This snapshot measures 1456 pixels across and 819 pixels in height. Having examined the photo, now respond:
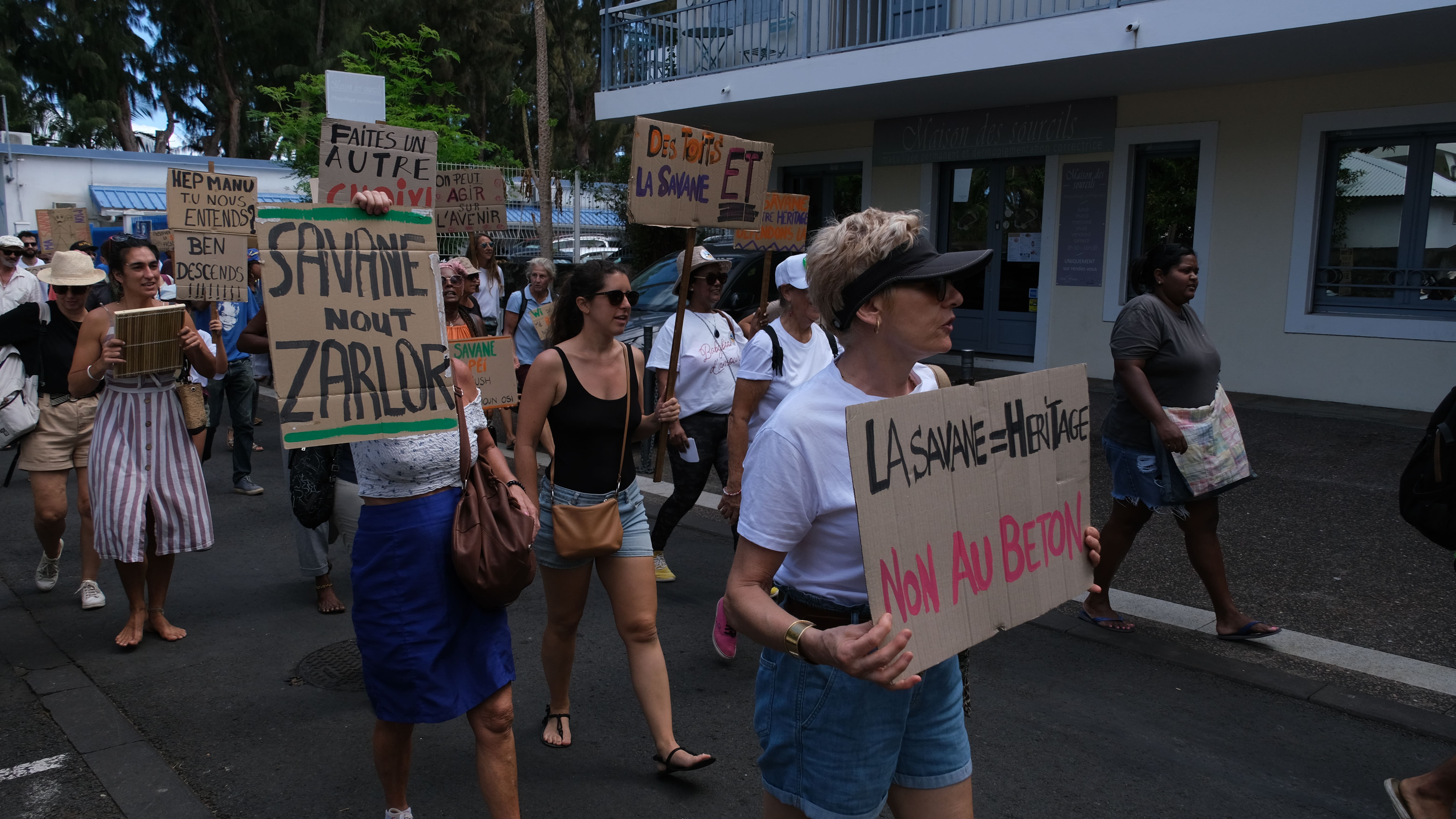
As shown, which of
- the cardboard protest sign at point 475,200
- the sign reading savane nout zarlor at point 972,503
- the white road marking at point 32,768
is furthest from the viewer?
the cardboard protest sign at point 475,200

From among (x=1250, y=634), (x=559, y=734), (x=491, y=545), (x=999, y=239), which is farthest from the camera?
(x=999, y=239)

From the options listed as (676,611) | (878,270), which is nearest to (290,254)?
(878,270)

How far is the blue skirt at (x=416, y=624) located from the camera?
9.55 ft

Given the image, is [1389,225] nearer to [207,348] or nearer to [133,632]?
[207,348]

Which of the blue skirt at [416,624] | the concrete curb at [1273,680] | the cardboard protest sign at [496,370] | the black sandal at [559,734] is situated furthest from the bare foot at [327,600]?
the concrete curb at [1273,680]

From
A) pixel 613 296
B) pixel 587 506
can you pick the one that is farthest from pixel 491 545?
pixel 613 296

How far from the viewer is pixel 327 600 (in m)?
5.52

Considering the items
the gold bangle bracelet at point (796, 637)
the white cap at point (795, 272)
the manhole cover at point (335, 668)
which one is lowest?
the manhole cover at point (335, 668)

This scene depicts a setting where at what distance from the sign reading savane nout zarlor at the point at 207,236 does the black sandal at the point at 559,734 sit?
414cm

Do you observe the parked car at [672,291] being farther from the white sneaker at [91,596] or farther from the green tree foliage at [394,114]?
the green tree foliage at [394,114]

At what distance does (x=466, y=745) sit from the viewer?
4012mm

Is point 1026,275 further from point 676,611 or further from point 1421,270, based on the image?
point 676,611

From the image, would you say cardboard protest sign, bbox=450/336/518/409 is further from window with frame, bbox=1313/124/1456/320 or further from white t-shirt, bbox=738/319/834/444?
window with frame, bbox=1313/124/1456/320

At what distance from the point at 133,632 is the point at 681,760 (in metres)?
3.00
